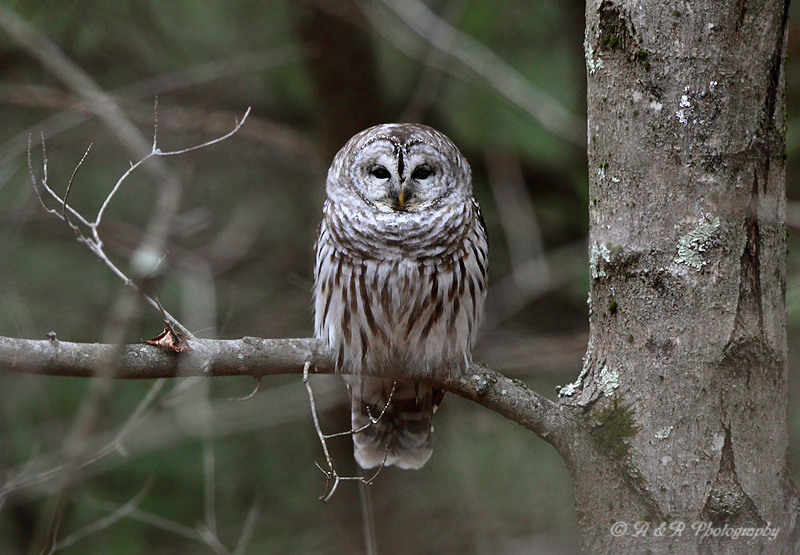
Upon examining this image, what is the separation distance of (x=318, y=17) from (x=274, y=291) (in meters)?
1.63

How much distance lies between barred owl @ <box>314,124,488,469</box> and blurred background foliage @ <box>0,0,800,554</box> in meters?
0.73

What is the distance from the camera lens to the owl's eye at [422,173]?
11.9 feet

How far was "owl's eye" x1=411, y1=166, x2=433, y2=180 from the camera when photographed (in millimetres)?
3619

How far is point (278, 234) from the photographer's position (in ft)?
18.2

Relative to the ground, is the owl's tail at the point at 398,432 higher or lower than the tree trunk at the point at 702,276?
lower

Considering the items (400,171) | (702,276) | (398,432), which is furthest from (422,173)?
(702,276)

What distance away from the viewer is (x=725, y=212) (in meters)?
2.29

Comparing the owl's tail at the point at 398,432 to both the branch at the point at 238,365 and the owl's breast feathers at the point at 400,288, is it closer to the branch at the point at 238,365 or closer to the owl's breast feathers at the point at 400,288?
the owl's breast feathers at the point at 400,288

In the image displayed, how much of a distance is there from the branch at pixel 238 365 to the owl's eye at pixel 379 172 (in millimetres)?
1099

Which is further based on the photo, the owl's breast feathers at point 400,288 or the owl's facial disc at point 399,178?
the owl's facial disc at point 399,178

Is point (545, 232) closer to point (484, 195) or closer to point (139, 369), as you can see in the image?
point (484, 195)

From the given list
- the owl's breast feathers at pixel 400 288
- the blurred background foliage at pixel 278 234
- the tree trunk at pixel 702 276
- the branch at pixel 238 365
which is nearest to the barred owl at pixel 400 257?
the owl's breast feathers at pixel 400 288

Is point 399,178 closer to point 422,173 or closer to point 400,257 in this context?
point 422,173

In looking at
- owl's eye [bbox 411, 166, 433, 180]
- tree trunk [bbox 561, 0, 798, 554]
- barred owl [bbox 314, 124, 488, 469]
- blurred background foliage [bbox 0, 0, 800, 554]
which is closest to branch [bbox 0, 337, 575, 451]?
tree trunk [bbox 561, 0, 798, 554]
